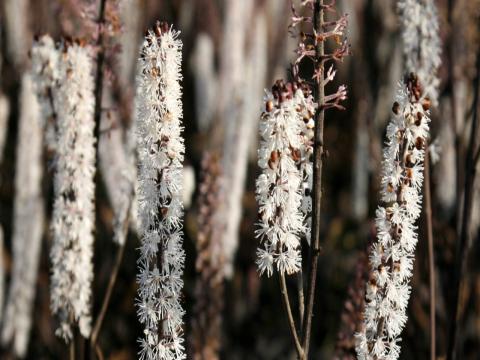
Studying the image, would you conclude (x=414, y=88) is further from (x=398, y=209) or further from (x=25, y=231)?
(x=25, y=231)

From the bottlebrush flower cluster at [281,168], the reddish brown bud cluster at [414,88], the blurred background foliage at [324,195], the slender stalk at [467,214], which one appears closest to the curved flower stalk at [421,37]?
the slender stalk at [467,214]

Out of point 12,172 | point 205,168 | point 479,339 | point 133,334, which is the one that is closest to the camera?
point 205,168

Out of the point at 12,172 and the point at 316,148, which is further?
the point at 12,172

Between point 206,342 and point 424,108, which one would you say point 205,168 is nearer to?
point 206,342

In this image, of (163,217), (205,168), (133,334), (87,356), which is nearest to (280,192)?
(163,217)

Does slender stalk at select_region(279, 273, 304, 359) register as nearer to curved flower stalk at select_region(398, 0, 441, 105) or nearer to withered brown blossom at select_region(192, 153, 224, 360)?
curved flower stalk at select_region(398, 0, 441, 105)

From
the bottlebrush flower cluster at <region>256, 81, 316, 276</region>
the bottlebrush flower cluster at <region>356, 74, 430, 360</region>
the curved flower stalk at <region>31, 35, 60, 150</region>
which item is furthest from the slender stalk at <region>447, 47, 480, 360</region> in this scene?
the curved flower stalk at <region>31, 35, 60, 150</region>
